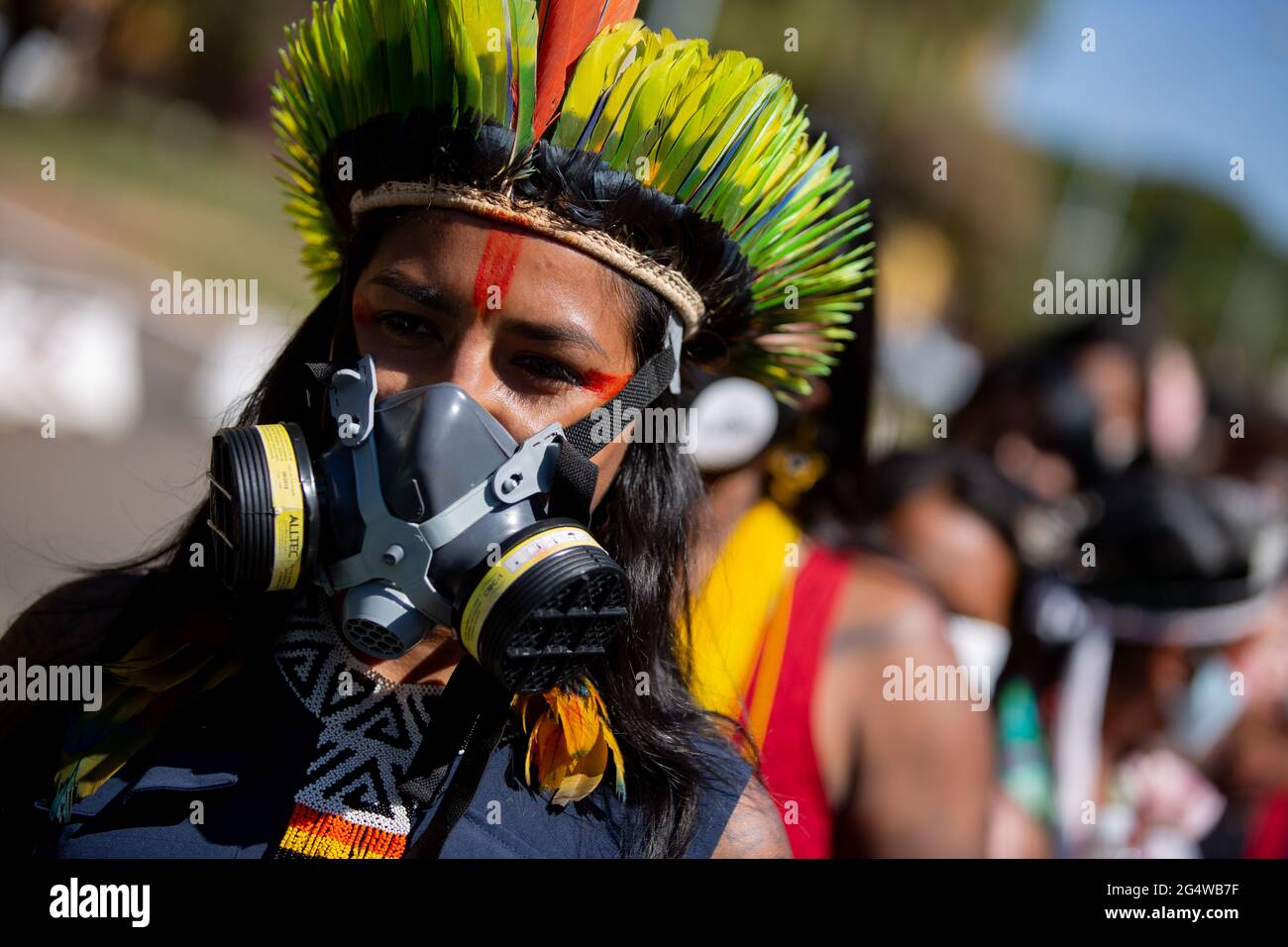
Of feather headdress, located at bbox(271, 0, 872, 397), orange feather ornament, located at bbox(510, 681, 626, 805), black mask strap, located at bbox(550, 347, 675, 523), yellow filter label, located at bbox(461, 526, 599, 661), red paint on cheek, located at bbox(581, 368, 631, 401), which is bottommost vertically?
orange feather ornament, located at bbox(510, 681, 626, 805)

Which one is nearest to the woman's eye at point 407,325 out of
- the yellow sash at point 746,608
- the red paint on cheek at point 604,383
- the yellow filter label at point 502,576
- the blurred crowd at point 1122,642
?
the red paint on cheek at point 604,383

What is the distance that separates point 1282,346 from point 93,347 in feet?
164

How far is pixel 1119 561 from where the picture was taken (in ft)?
16.0

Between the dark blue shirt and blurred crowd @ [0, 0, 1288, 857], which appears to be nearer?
the dark blue shirt

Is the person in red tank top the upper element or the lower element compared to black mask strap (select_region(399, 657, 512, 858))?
lower

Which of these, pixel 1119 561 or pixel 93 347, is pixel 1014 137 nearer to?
pixel 93 347

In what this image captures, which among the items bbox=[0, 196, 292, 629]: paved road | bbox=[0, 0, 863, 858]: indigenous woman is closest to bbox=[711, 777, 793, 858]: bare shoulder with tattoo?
bbox=[0, 0, 863, 858]: indigenous woman

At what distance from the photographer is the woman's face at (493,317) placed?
6.07 feet

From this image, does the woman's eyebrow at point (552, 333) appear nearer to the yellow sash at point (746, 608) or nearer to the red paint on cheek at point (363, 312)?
the red paint on cheek at point (363, 312)

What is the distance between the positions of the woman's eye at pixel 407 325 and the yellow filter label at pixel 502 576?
376 millimetres

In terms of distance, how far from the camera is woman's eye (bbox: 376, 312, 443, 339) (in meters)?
1.90

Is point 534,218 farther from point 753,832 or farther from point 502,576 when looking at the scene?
point 753,832

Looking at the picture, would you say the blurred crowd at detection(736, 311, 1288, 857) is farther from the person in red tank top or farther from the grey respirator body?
the grey respirator body

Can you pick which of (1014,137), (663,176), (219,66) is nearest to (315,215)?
(663,176)
